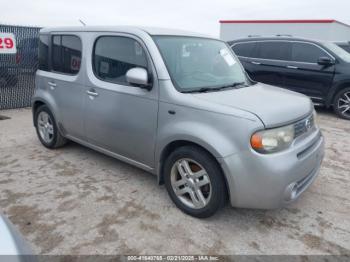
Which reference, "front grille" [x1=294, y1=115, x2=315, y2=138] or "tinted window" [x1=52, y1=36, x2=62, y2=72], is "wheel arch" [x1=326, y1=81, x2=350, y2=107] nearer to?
"front grille" [x1=294, y1=115, x2=315, y2=138]

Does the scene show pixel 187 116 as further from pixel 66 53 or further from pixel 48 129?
pixel 48 129

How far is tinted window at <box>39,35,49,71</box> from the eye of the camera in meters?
4.49

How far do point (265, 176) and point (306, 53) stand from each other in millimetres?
5798

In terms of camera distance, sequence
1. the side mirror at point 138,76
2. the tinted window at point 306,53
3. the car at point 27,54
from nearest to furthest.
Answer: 1. the side mirror at point 138,76
2. the tinted window at point 306,53
3. the car at point 27,54

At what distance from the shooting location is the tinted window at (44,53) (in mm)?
4492

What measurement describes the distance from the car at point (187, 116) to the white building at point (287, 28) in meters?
16.9

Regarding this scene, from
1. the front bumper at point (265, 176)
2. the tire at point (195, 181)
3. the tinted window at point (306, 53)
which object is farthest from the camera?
the tinted window at point (306, 53)

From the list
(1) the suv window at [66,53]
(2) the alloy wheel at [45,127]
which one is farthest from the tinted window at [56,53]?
(2) the alloy wheel at [45,127]

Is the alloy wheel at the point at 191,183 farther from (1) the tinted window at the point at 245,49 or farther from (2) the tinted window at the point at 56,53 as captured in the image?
(1) the tinted window at the point at 245,49

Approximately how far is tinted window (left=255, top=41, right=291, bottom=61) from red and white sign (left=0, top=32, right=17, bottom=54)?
5885 mm

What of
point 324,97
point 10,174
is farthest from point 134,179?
point 324,97

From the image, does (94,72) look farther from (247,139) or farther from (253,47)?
(253,47)

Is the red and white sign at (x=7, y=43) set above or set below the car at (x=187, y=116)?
above

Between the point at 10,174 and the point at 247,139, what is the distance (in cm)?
304
